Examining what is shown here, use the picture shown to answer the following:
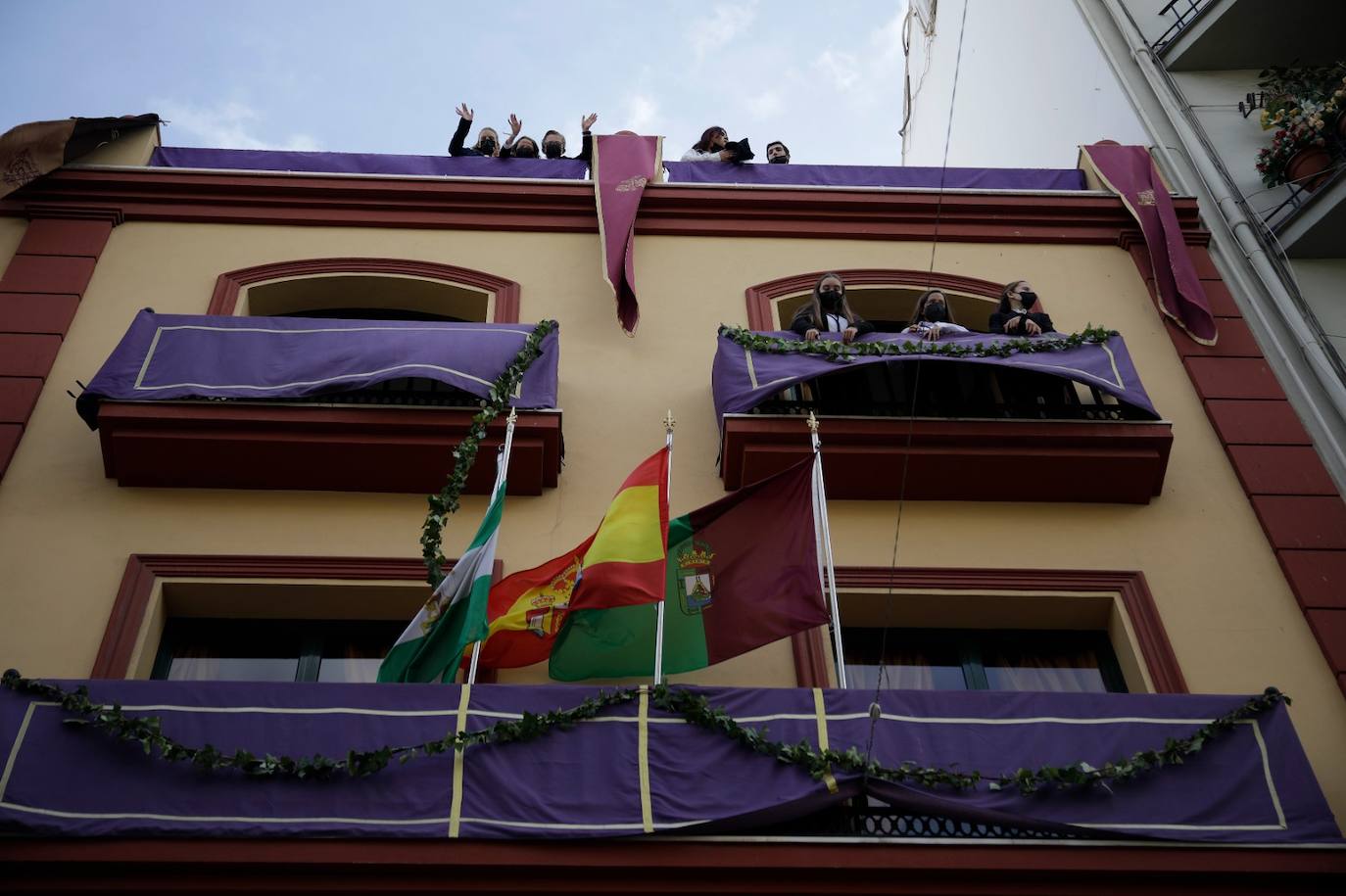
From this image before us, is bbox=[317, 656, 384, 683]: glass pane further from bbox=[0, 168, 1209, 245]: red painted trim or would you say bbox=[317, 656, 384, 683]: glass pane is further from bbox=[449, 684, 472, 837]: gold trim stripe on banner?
bbox=[0, 168, 1209, 245]: red painted trim

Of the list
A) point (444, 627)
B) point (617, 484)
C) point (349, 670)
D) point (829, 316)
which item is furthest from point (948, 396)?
point (349, 670)

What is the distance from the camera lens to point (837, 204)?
44.5 ft

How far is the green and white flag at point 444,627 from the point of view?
8.57 meters

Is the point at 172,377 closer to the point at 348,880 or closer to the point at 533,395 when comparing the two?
the point at 533,395

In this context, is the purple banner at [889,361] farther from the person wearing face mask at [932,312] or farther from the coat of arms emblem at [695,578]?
the coat of arms emblem at [695,578]

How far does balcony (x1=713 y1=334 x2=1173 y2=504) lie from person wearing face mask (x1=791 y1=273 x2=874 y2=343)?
24.2 inches

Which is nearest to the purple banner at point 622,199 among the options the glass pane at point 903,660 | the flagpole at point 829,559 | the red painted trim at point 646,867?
the flagpole at point 829,559

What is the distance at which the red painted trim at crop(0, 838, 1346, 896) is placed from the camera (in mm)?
7211

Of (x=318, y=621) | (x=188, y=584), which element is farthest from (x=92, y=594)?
(x=318, y=621)

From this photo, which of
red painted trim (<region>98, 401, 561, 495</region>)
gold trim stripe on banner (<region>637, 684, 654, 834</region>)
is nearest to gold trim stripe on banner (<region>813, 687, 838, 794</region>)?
gold trim stripe on banner (<region>637, 684, 654, 834</region>)

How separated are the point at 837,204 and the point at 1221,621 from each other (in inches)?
226

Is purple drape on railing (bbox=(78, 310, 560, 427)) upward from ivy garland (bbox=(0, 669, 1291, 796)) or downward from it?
upward

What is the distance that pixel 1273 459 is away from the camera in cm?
1102

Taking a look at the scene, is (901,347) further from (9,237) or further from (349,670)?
(9,237)
